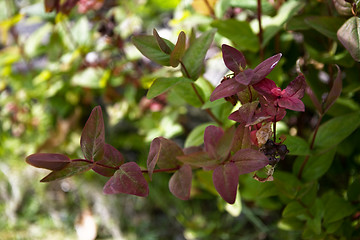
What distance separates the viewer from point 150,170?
0.44m

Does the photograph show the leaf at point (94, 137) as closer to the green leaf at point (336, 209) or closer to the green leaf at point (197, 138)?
the green leaf at point (197, 138)

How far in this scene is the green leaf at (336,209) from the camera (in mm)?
574

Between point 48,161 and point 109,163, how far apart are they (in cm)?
8

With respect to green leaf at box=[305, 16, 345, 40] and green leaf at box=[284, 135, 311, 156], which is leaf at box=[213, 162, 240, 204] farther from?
green leaf at box=[305, 16, 345, 40]

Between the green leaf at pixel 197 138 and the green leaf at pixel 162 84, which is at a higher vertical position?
the green leaf at pixel 162 84

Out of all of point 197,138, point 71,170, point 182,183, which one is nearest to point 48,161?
point 71,170

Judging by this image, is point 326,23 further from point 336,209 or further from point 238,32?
point 336,209

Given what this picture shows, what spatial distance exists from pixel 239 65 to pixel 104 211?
38.6 inches

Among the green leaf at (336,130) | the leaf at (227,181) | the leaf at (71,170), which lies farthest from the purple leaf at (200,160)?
the green leaf at (336,130)

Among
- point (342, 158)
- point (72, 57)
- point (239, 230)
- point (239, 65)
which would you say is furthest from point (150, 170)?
point (239, 230)

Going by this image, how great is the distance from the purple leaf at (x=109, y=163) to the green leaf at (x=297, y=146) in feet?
0.78

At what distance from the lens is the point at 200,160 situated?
445 mm

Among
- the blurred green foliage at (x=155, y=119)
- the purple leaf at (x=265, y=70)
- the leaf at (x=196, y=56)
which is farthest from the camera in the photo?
the blurred green foliage at (x=155, y=119)

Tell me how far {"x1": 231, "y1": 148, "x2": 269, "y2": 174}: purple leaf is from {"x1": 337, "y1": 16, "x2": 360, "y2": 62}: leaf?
7.2 inches
